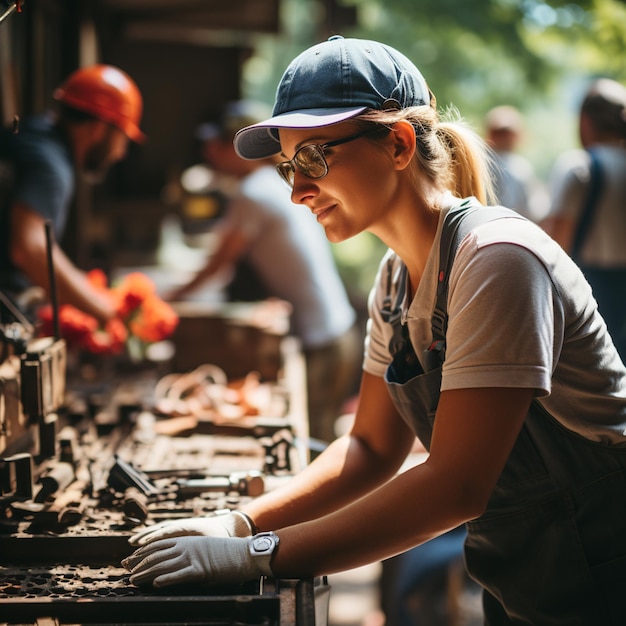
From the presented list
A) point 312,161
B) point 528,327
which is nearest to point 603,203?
point 312,161

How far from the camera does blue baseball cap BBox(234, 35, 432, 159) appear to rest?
1851 millimetres

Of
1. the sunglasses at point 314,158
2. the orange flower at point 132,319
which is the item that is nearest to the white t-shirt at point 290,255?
the orange flower at point 132,319

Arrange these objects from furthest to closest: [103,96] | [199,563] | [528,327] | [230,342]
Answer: [230,342], [103,96], [199,563], [528,327]

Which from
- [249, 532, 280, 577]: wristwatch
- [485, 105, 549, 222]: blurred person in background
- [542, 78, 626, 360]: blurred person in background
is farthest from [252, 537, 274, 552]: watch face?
[485, 105, 549, 222]: blurred person in background

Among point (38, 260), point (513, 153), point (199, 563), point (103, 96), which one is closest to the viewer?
point (199, 563)

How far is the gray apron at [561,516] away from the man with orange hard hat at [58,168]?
7.39 feet

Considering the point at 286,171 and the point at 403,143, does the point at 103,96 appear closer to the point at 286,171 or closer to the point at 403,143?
the point at 286,171

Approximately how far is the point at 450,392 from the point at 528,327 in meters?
0.21

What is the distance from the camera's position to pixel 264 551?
1781 mm

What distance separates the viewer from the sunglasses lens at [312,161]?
188 cm

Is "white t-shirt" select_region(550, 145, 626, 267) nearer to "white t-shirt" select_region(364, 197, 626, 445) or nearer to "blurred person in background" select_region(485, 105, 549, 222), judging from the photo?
"blurred person in background" select_region(485, 105, 549, 222)

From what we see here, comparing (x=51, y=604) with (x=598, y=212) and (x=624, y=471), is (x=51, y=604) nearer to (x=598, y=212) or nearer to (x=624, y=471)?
(x=624, y=471)

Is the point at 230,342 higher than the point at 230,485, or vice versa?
the point at 230,485

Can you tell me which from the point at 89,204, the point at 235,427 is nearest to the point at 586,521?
the point at 235,427
